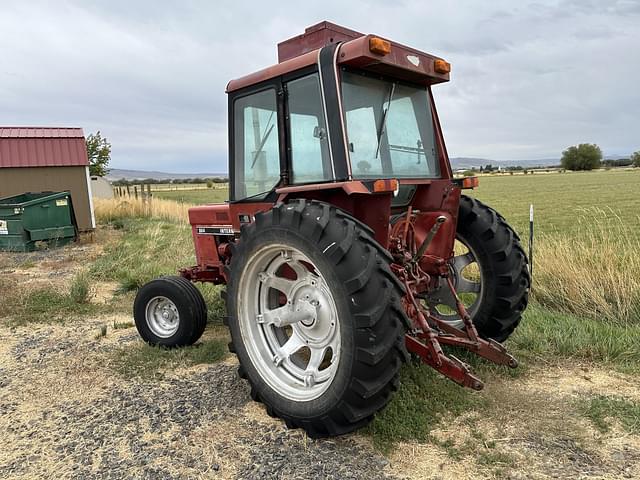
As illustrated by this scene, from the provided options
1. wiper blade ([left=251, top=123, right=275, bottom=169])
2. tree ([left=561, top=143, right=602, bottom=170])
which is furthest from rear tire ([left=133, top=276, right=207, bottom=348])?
tree ([left=561, top=143, right=602, bottom=170])

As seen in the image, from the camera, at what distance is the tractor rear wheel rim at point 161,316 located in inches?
181

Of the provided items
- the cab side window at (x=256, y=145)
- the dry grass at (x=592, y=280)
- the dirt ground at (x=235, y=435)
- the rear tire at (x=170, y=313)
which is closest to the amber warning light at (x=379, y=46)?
the cab side window at (x=256, y=145)

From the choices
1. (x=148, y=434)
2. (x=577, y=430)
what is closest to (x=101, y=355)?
(x=148, y=434)

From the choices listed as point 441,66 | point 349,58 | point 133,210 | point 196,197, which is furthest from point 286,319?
point 196,197

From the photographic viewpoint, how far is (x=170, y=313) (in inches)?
184

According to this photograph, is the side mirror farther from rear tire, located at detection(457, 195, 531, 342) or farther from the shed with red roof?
the shed with red roof

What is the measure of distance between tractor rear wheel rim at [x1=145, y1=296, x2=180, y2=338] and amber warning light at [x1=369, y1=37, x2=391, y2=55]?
286 cm

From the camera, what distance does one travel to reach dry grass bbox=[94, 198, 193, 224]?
60.1 ft

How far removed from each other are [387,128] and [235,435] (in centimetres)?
227

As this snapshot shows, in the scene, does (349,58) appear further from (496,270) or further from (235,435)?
(235,435)

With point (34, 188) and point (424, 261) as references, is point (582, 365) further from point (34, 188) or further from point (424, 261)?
point (34, 188)

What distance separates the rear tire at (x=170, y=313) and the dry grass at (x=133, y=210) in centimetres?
1354

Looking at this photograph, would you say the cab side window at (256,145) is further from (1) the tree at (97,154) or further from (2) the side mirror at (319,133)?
(1) the tree at (97,154)

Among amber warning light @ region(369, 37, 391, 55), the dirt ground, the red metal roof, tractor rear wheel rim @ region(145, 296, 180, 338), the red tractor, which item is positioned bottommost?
the dirt ground
